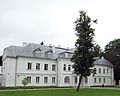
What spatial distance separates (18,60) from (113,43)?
35228mm

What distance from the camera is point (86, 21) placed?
1698 inches

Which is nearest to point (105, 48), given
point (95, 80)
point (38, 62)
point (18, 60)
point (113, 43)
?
point (113, 43)

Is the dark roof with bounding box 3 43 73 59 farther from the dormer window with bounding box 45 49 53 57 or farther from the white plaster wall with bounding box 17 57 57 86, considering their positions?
the white plaster wall with bounding box 17 57 57 86

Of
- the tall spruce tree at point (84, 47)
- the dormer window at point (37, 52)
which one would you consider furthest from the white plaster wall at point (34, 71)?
the tall spruce tree at point (84, 47)

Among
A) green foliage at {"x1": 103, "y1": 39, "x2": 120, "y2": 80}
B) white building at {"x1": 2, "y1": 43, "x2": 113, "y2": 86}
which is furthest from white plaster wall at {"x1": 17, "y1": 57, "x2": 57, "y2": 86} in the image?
green foliage at {"x1": 103, "y1": 39, "x2": 120, "y2": 80}

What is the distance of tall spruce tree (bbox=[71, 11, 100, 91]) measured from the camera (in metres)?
42.1

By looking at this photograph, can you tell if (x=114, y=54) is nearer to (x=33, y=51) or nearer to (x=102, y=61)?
(x=102, y=61)

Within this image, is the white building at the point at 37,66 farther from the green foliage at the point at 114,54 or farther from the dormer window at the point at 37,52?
the green foliage at the point at 114,54

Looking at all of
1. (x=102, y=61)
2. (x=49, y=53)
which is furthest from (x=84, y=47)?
(x=102, y=61)

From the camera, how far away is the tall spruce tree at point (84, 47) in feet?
138

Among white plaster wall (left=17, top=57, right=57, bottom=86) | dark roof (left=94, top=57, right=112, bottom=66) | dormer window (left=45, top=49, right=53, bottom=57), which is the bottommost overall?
white plaster wall (left=17, top=57, right=57, bottom=86)

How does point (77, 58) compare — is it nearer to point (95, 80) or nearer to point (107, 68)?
point (95, 80)

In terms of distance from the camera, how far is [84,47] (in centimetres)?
4238

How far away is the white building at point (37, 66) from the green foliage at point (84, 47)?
52.3 feet
